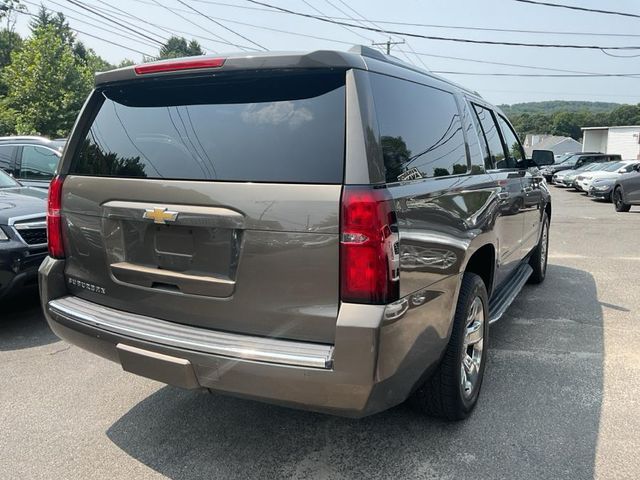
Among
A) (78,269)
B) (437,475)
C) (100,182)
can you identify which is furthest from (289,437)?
(100,182)

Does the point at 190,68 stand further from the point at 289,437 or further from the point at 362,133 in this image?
the point at 289,437

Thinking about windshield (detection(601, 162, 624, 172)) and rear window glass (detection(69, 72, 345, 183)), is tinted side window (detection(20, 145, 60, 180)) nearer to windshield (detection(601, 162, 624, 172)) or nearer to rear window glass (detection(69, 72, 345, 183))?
rear window glass (detection(69, 72, 345, 183))

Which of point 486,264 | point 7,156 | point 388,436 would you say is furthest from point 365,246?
point 7,156

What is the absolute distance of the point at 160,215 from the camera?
8.28 ft

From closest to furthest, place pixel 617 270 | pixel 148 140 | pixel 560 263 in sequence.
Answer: pixel 148 140 → pixel 617 270 → pixel 560 263

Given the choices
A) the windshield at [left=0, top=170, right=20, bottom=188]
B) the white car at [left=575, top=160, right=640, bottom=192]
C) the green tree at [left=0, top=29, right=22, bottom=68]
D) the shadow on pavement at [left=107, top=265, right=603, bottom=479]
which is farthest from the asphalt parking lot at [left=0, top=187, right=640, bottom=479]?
the green tree at [left=0, top=29, right=22, bottom=68]

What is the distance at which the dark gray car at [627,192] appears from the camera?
15.0m

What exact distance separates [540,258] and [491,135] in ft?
8.15

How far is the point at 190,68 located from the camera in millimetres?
2539

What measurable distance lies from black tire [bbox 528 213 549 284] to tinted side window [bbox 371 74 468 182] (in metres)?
3.20

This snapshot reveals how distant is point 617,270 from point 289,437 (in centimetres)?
598

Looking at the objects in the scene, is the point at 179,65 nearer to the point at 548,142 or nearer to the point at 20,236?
the point at 20,236

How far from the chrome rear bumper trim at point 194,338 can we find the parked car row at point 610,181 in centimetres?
1560

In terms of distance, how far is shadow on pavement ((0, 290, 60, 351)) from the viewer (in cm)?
455
